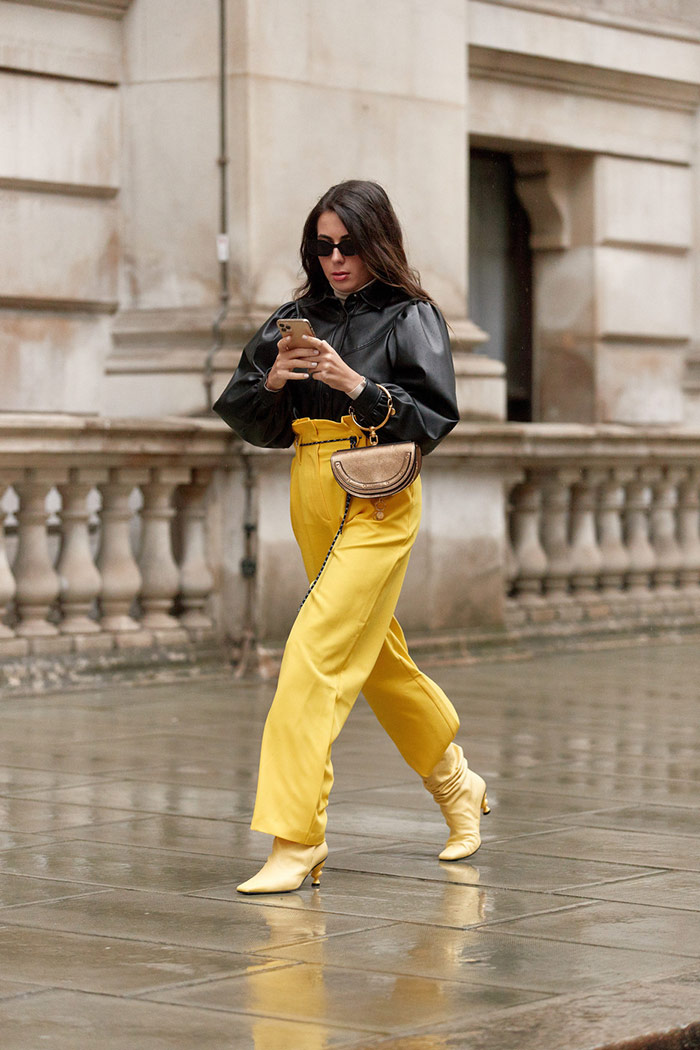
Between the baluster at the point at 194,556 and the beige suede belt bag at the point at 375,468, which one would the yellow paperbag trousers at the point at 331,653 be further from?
the baluster at the point at 194,556

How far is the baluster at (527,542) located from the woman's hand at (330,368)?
733cm

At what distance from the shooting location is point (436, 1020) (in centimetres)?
410

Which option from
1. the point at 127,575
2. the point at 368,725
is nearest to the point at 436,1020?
the point at 368,725

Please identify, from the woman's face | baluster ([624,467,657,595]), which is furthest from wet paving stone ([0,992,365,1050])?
baluster ([624,467,657,595])

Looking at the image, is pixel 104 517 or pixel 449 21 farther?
pixel 449 21

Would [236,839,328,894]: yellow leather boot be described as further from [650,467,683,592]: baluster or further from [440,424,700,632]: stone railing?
[650,467,683,592]: baluster

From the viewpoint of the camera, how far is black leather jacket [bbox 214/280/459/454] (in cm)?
558

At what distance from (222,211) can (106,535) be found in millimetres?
1967

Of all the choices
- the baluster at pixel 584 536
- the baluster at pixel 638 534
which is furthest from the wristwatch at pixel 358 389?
the baluster at pixel 638 534

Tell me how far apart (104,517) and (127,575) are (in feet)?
1.06

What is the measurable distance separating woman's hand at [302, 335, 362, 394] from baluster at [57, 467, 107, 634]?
507 cm

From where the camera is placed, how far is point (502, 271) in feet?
47.9

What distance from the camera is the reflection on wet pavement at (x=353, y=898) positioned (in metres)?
4.12

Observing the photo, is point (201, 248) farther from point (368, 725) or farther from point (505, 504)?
point (368, 725)
